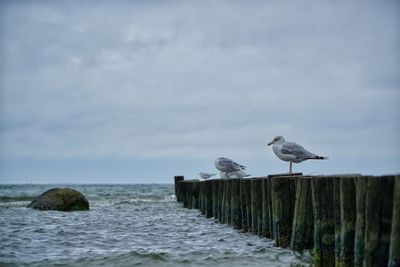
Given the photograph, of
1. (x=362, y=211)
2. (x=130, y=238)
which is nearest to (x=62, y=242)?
(x=130, y=238)

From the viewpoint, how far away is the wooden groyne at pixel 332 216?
5570 millimetres

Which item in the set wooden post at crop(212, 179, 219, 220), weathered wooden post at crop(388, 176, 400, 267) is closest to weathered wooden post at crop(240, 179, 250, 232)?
wooden post at crop(212, 179, 219, 220)

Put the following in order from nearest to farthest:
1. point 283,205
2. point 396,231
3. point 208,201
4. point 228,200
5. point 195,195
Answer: point 396,231
point 283,205
point 228,200
point 208,201
point 195,195

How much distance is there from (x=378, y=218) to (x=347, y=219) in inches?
28.2

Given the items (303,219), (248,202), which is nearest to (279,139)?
(248,202)

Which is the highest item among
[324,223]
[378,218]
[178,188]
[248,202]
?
[178,188]

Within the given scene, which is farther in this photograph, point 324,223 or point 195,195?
point 195,195

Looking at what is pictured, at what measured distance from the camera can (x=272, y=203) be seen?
9.16m

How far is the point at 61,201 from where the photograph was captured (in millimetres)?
19453

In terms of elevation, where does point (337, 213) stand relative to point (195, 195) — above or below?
below

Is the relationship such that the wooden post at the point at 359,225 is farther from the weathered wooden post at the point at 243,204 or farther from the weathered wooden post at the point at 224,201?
the weathered wooden post at the point at 224,201

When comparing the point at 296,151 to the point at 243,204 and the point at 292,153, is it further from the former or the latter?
the point at 243,204

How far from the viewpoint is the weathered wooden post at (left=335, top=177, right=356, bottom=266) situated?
6.26 meters

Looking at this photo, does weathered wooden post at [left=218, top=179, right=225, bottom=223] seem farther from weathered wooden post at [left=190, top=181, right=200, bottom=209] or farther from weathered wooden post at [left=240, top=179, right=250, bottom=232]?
weathered wooden post at [left=190, top=181, right=200, bottom=209]
